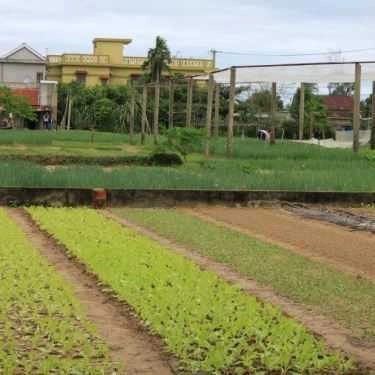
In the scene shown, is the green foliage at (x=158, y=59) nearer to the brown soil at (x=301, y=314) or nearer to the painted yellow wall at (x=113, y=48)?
the painted yellow wall at (x=113, y=48)

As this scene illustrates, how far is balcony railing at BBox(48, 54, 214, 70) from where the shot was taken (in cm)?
5759

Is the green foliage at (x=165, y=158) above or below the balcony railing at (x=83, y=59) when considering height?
below

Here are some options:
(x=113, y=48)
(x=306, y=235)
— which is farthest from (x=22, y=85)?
(x=306, y=235)

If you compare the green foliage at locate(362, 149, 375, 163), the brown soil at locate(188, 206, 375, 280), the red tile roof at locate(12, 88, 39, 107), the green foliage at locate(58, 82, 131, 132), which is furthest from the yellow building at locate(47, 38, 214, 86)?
the brown soil at locate(188, 206, 375, 280)

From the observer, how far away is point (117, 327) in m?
6.52

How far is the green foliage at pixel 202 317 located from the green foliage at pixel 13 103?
89.4ft

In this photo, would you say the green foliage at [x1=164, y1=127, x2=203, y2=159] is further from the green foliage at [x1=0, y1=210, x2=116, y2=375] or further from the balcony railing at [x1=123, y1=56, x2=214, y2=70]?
the balcony railing at [x1=123, y1=56, x2=214, y2=70]

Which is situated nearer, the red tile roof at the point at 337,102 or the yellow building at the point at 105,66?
the red tile roof at the point at 337,102

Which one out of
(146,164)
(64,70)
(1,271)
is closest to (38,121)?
(64,70)

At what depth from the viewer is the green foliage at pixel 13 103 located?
36.4 m

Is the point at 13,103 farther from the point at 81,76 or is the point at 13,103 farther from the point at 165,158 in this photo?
the point at 81,76

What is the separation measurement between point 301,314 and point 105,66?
5252 centimetres

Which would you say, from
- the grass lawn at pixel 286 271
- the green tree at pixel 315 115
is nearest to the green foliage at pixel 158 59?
the green tree at pixel 315 115

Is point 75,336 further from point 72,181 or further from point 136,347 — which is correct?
point 72,181
